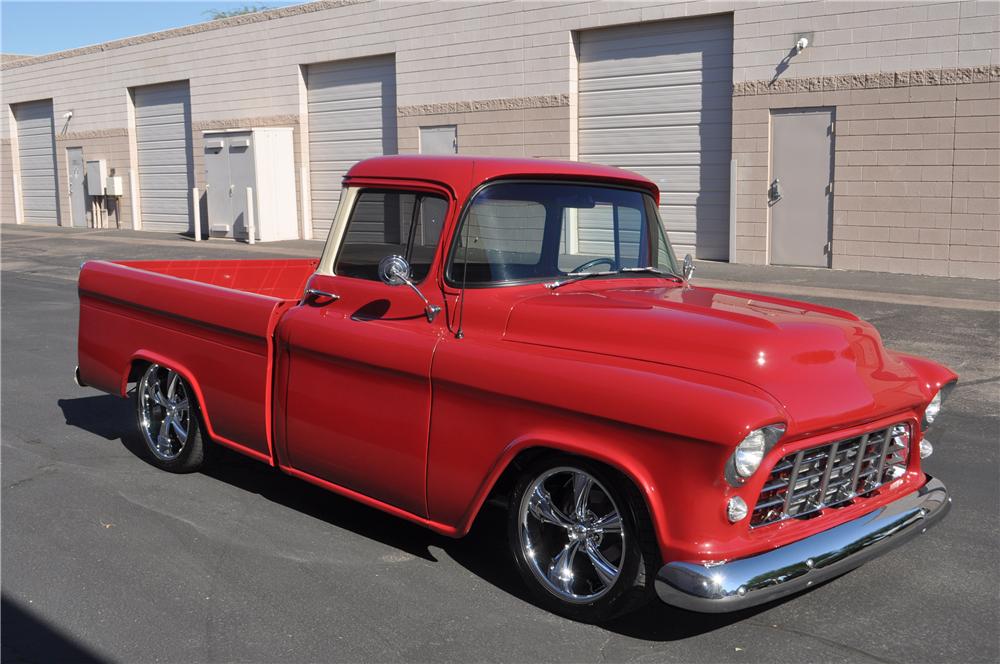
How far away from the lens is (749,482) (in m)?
3.50

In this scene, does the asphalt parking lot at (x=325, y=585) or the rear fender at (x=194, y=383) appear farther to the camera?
the rear fender at (x=194, y=383)

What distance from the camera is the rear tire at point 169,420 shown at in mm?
5793

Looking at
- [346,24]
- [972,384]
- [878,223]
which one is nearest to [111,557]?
[972,384]

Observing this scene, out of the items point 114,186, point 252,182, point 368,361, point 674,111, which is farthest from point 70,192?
point 368,361

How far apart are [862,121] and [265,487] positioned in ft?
41.0

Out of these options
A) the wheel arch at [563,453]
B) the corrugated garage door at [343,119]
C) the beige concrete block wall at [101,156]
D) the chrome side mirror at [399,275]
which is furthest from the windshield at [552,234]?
the beige concrete block wall at [101,156]

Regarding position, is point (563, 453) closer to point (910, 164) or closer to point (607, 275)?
point (607, 275)

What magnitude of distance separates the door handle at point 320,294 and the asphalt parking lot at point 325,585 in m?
1.18

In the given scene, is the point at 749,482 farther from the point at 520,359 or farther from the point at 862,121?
the point at 862,121

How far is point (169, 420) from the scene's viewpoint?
234 inches

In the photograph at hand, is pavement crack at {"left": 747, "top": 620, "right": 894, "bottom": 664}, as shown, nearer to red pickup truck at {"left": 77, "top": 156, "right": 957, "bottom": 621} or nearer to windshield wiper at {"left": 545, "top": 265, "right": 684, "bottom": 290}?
red pickup truck at {"left": 77, "top": 156, "right": 957, "bottom": 621}

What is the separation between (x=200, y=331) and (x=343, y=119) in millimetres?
18730

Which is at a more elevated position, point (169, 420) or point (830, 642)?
point (169, 420)

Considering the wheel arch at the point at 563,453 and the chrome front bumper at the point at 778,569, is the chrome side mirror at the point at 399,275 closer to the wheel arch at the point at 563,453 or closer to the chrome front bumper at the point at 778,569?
the wheel arch at the point at 563,453
